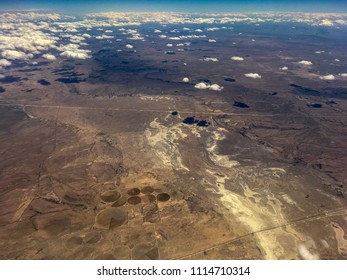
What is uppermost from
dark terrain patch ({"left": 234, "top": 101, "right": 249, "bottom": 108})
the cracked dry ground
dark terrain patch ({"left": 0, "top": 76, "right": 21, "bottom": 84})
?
the cracked dry ground

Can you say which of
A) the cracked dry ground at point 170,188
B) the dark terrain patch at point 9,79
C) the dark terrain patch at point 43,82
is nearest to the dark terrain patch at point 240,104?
the cracked dry ground at point 170,188

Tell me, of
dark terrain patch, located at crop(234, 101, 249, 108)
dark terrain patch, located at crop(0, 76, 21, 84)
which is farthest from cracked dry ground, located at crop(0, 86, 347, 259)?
dark terrain patch, located at crop(0, 76, 21, 84)

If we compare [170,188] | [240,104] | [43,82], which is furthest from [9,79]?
[170,188]

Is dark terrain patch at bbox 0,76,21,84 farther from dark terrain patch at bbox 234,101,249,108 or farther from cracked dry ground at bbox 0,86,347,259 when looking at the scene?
dark terrain patch at bbox 234,101,249,108

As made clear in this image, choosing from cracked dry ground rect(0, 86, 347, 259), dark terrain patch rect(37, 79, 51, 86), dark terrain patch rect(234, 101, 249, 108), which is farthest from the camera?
dark terrain patch rect(37, 79, 51, 86)

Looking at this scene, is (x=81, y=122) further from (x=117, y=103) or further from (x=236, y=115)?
(x=236, y=115)

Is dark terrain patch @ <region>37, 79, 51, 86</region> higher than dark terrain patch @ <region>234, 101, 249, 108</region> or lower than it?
lower

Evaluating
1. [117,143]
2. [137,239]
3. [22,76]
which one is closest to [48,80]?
[22,76]

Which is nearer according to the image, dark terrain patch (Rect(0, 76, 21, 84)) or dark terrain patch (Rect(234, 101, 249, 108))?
dark terrain patch (Rect(234, 101, 249, 108))

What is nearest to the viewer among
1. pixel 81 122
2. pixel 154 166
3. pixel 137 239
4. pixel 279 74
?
pixel 137 239

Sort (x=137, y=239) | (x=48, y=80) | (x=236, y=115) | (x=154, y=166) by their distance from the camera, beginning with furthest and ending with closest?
(x=48, y=80), (x=236, y=115), (x=154, y=166), (x=137, y=239)
